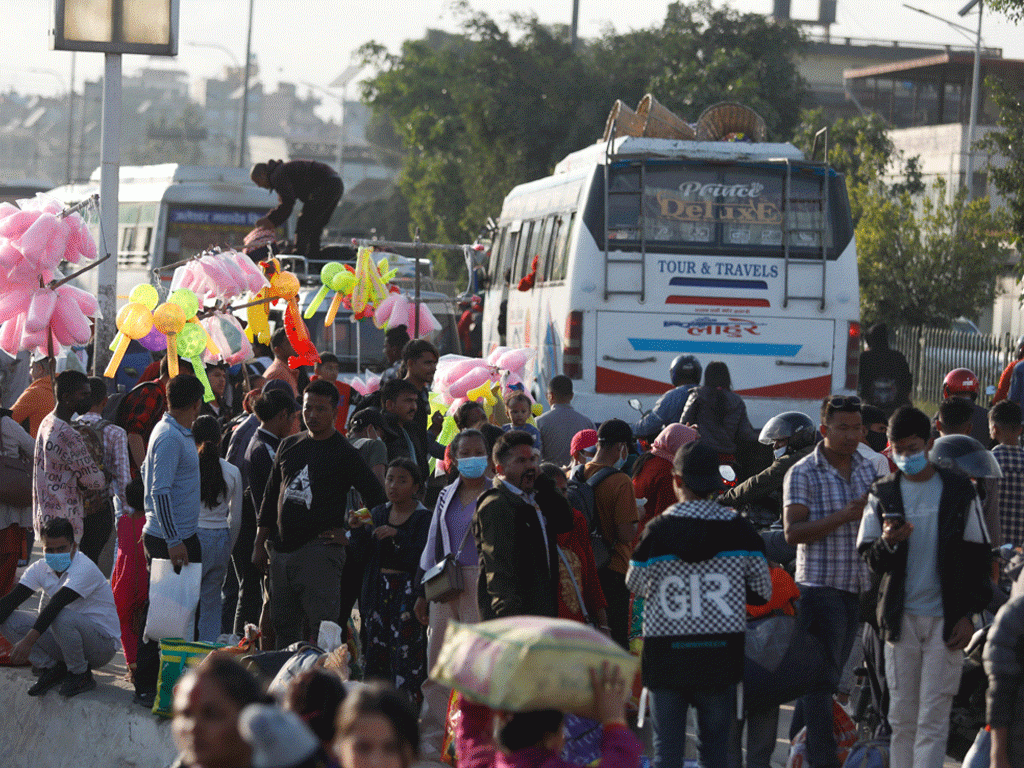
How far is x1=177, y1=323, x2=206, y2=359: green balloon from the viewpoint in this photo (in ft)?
34.1

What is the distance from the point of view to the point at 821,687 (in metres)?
6.18

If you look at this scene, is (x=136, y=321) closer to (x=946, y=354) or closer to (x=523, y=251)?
(x=523, y=251)

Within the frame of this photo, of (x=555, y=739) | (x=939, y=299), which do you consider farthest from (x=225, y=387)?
(x=939, y=299)

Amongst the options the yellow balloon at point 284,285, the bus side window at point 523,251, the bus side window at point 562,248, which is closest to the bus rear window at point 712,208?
the bus side window at point 562,248

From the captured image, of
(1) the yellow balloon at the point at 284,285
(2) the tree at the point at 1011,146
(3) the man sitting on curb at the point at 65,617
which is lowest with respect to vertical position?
(3) the man sitting on curb at the point at 65,617

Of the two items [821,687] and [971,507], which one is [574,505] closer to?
[821,687]

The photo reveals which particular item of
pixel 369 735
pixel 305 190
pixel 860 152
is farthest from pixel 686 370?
pixel 860 152

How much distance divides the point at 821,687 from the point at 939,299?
22642 millimetres

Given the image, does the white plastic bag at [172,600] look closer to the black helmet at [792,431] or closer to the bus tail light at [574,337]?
the black helmet at [792,431]

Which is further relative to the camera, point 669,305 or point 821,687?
point 669,305

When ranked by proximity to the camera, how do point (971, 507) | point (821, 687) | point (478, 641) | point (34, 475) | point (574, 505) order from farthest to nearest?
1. point (34, 475)
2. point (574, 505)
3. point (821, 687)
4. point (971, 507)
5. point (478, 641)

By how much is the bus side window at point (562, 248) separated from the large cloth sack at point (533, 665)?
A: 11025mm

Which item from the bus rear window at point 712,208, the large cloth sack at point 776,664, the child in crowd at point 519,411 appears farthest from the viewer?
the bus rear window at point 712,208

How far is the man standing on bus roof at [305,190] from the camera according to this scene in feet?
56.1
